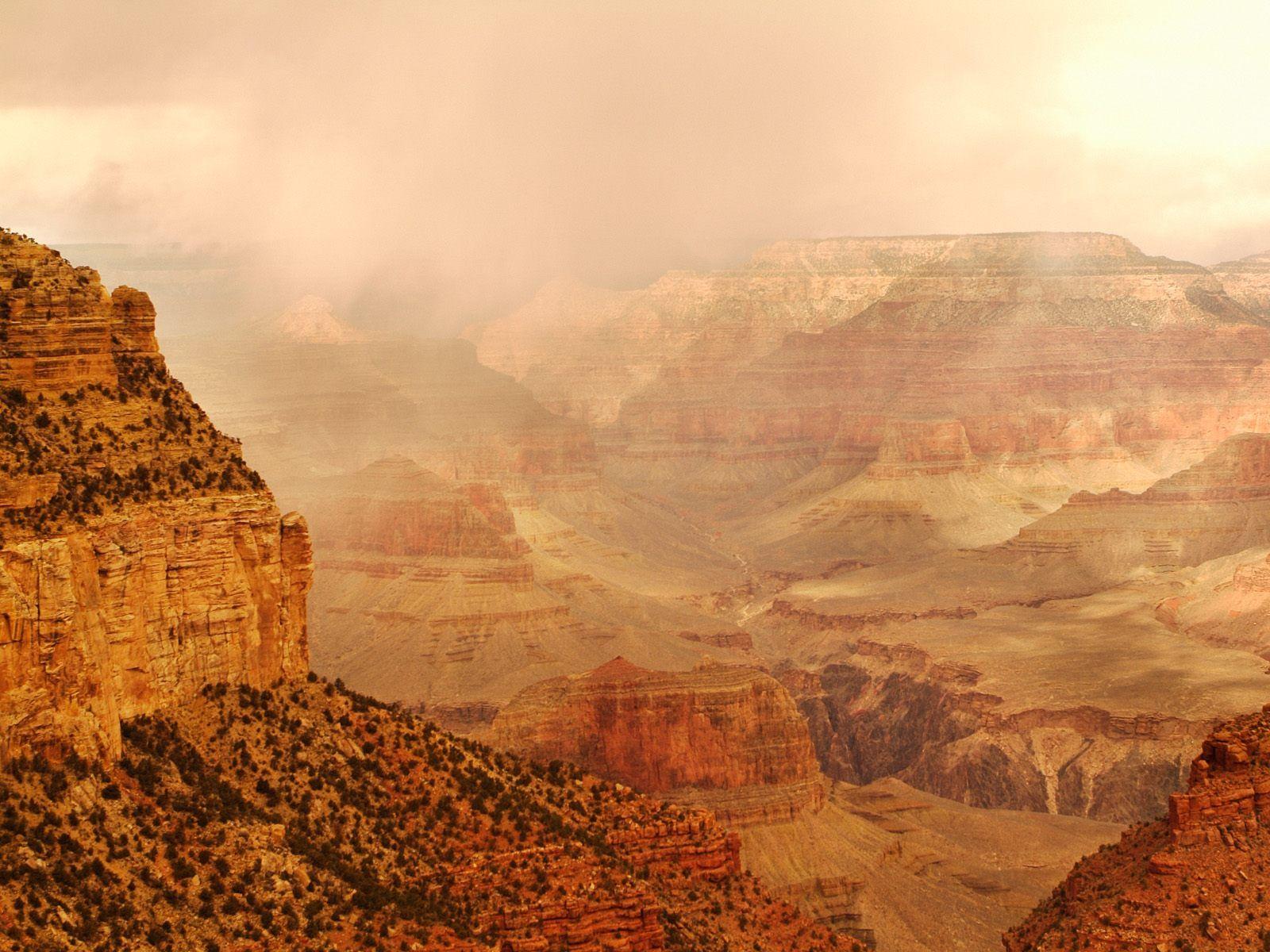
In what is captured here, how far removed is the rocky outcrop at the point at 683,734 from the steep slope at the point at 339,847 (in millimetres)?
35372

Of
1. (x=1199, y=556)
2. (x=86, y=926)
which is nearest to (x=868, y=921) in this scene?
(x=86, y=926)

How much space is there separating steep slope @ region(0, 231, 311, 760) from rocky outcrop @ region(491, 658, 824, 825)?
146ft

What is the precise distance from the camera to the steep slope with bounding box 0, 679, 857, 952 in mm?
33000

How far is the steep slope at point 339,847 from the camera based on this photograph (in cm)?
3300

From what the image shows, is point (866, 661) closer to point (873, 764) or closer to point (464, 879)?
point (873, 764)

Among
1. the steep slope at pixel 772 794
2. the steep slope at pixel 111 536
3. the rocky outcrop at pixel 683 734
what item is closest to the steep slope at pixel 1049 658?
the steep slope at pixel 772 794

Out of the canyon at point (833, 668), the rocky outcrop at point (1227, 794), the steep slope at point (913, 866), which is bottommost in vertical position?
the steep slope at point (913, 866)

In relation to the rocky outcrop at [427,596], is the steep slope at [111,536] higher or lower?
higher

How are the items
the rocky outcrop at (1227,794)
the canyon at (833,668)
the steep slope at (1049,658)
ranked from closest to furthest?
the rocky outcrop at (1227,794) → the canyon at (833,668) → the steep slope at (1049,658)

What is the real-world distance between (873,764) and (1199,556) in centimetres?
6438

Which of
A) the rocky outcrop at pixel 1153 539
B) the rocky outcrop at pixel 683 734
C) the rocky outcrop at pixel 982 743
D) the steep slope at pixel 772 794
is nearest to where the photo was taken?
the steep slope at pixel 772 794

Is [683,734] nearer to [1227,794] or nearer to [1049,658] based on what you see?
[1227,794]

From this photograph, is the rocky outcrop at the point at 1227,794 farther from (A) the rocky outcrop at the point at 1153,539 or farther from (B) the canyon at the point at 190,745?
(A) the rocky outcrop at the point at 1153,539

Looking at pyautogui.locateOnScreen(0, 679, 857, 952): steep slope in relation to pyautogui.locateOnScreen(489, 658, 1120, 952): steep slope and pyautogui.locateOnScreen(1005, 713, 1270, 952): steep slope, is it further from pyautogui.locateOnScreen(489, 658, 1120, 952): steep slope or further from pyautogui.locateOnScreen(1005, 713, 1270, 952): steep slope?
pyautogui.locateOnScreen(489, 658, 1120, 952): steep slope
